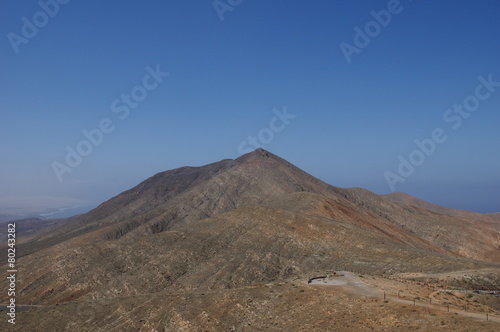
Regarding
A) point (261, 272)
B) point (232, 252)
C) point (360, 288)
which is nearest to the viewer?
point (360, 288)

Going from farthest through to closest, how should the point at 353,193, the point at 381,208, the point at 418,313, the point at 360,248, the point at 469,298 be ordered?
1. the point at 353,193
2. the point at 381,208
3. the point at 360,248
4. the point at 469,298
5. the point at 418,313

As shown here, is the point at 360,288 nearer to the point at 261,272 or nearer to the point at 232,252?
the point at 261,272

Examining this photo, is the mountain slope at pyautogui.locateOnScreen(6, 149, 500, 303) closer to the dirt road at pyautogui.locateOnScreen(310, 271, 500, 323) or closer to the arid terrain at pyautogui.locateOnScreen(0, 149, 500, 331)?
the arid terrain at pyautogui.locateOnScreen(0, 149, 500, 331)

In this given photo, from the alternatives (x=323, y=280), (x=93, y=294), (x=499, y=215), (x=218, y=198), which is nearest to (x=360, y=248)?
(x=323, y=280)

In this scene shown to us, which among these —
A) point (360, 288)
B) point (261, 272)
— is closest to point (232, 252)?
point (261, 272)

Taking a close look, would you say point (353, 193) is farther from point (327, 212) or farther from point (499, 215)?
point (499, 215)

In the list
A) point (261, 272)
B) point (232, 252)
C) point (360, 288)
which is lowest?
point (360, 288)

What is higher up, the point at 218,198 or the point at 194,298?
the point at 218,198

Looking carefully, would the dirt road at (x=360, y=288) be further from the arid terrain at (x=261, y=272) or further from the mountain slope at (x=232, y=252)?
the mountain slope at (x=232, y=252)
